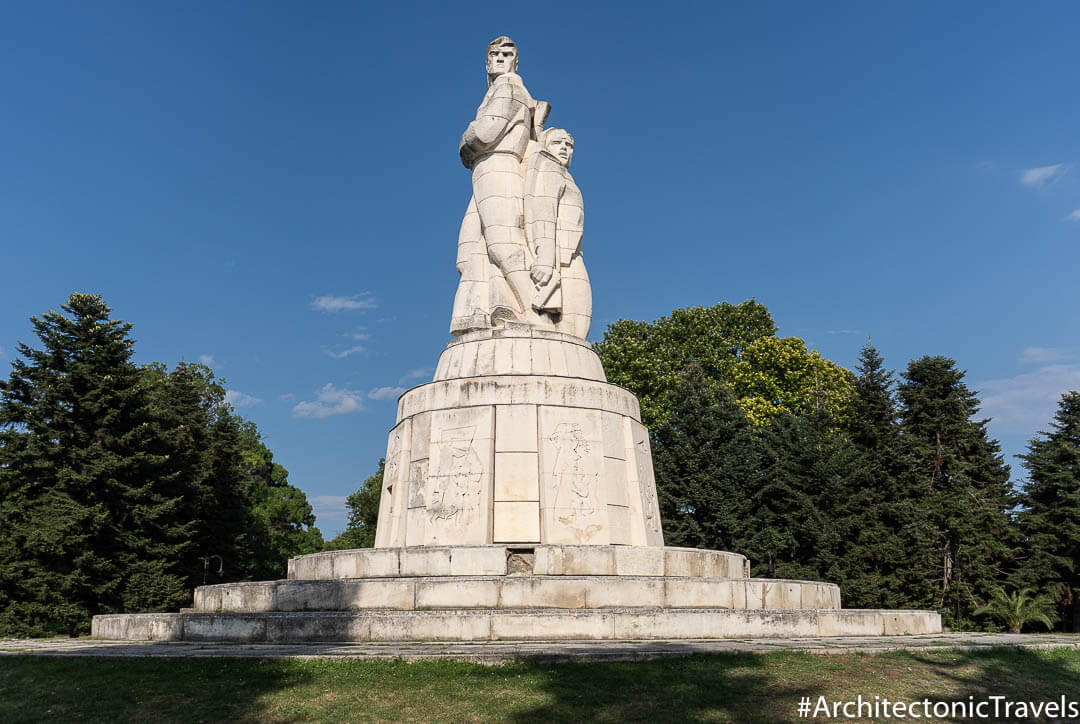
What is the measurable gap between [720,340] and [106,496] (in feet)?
94.1

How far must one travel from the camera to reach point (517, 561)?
14.7 m

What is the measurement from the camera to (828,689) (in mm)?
Answer: 8820

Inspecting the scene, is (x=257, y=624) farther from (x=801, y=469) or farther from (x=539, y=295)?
(x=801, y=469)

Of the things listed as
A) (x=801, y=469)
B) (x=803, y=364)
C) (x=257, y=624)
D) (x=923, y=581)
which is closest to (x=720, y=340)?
(x=803, y=364)

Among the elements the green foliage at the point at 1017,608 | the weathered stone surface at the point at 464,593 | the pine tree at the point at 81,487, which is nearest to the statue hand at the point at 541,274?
the weathered stone surface at the point at 464,593

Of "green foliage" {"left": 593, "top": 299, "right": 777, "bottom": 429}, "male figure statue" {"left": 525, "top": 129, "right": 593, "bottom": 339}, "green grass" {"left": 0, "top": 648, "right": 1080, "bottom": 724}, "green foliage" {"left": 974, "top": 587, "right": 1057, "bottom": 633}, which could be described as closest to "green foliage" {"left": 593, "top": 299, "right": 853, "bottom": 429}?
"green foliage" {"left": 593, "top": 299, "right": 777, "bottom": 429}

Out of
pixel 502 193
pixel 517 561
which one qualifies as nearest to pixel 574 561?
pixel 517 561

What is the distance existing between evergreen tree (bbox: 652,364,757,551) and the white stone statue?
15534 millimetres

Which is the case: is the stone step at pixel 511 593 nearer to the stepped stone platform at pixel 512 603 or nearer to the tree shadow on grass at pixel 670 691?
the stepped stone platform at pixel 512 603

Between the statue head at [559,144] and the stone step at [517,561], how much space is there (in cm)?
990

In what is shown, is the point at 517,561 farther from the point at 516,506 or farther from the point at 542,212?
the point at 542,212

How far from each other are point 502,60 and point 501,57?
8cm

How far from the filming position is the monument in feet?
40.3

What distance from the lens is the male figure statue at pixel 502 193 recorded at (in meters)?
19.4
